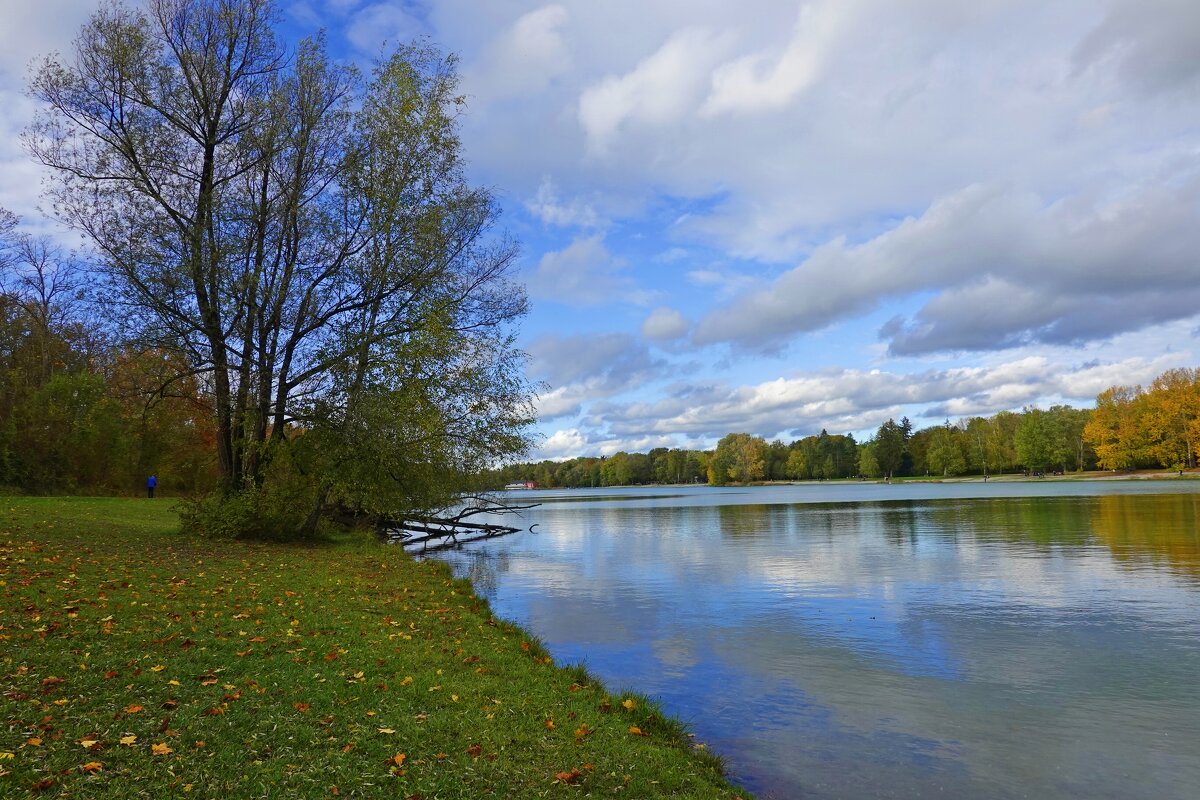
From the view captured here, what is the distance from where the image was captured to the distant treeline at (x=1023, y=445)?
10431 cm

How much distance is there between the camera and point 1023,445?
12681 cm

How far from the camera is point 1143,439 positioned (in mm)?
106938

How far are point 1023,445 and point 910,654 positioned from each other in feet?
437

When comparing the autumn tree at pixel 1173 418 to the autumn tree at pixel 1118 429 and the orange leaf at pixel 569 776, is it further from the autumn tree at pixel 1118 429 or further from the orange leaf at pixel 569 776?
the orange leaf at pixel 569 776

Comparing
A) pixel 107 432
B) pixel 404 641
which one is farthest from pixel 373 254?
pixel 107 432

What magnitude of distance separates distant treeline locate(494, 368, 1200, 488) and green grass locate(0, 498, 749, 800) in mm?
45324

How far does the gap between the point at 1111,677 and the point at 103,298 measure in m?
26.1

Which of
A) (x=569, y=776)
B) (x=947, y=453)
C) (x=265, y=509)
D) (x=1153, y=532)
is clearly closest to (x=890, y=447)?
(x=947, y=453)

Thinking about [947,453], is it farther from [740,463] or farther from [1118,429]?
[740,463]

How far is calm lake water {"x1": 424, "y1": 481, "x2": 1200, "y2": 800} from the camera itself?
8586 millimetres

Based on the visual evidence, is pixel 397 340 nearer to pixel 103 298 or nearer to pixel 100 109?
pixel 103 298

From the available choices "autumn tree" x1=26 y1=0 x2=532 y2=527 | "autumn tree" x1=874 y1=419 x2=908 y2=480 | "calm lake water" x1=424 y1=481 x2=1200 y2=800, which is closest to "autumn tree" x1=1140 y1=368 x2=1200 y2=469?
"autumn tree" x1=874 y1=419 x2=908 y2=480

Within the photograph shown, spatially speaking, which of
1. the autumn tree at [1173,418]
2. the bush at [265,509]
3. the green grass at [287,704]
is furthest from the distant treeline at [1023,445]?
the green grass at [287,704]

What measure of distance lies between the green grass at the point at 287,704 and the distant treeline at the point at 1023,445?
149ft
